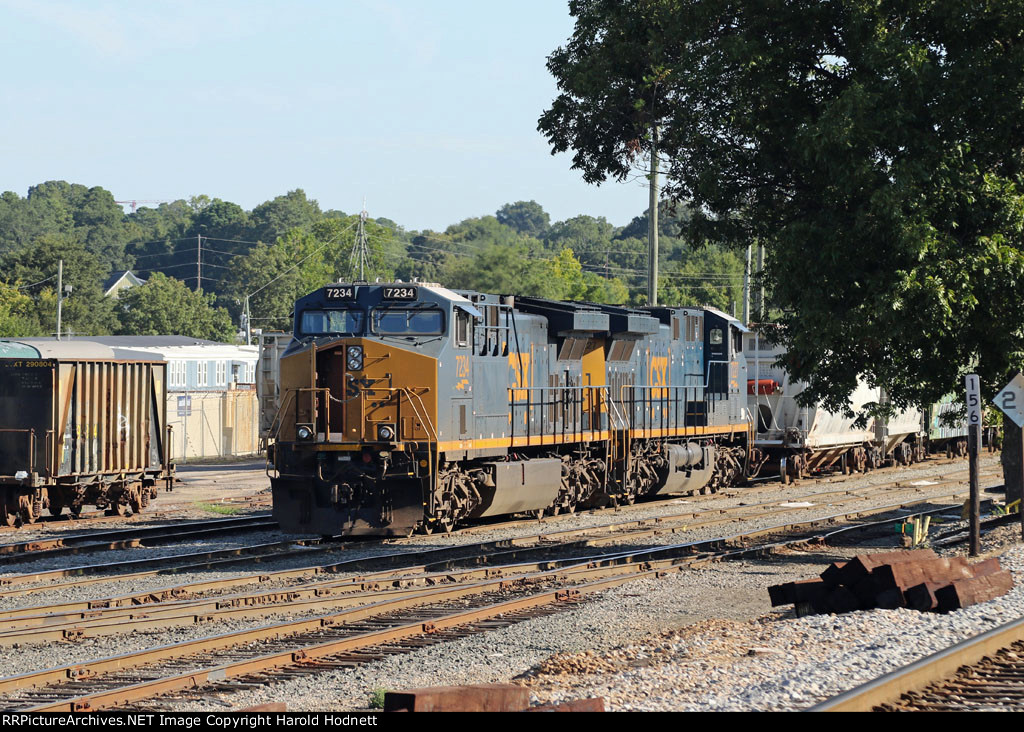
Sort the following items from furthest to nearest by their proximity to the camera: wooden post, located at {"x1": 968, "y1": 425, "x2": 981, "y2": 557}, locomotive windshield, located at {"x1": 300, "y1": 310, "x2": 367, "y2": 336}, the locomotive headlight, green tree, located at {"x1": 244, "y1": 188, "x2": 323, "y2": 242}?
green tree, located at {"x1": 244, "y1": 188, "x2": 323, "y2": 242}
locomotive windshield, located at {"x1": 300, "y1": 310, "x2": 367, "y2": 336}
the locomotive headlight
wooden post, located at {"x1": 968, "y1": 425, "x2": 981, "y2": 557}

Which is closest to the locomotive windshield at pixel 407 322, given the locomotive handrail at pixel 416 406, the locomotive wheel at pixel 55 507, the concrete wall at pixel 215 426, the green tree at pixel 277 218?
the locomotive handrail at pixel 416 406

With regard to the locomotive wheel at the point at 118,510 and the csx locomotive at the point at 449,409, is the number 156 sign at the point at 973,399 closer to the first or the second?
the csx locomotive at the point at 449,409

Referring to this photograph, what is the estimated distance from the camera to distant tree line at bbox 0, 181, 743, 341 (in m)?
80.8

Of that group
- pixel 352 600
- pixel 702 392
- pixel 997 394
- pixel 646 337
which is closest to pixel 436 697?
pixel 352 600

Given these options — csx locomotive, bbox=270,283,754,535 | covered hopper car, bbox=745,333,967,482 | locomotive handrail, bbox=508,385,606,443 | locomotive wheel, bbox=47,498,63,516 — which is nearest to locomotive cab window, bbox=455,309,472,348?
csx locomotive, bbox=270,283,754,535

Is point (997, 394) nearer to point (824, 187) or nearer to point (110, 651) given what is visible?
point (824, 187)

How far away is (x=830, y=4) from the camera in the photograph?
55.0 ft

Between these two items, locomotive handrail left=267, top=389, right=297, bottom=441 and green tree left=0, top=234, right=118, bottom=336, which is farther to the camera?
green tree left=0, top=234, right=118, bottom=336

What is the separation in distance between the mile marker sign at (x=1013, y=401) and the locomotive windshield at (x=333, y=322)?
948 centimetres

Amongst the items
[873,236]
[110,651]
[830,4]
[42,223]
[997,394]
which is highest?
→ [42,223]

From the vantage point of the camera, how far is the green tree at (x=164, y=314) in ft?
279

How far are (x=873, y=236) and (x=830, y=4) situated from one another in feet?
11.4

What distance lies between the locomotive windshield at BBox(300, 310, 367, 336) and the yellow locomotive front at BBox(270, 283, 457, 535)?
3 cm

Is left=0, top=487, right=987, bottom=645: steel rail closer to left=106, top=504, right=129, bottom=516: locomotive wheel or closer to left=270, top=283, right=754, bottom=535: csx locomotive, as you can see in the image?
left=270, top=283, right=754, bottom=535: csx locomotive
